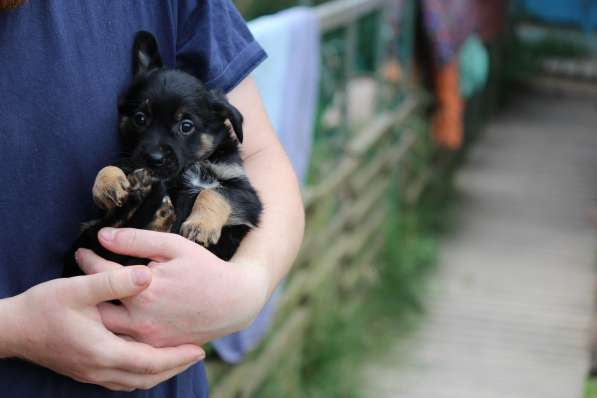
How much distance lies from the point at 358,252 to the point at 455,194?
298 cm

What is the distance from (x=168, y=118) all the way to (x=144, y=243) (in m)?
0.53

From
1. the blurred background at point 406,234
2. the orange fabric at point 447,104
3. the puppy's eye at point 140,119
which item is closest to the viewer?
the puppy's eye at point 140,119

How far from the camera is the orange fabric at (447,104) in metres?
6.53

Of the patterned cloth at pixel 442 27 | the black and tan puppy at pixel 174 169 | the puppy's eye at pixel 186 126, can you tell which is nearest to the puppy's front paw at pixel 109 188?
the black and tan puppy at pixel 174 169

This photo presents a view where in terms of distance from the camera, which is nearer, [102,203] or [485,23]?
[102,203]

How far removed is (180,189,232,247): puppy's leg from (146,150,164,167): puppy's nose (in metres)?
0.10

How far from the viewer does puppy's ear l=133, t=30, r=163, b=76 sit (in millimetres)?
1487

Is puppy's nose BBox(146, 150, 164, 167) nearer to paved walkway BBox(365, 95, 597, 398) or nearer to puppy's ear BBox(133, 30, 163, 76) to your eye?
puppy's ear BBox(133, 30, 163, 76)

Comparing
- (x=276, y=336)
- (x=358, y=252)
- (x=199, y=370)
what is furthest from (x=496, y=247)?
(x=199, y=370)

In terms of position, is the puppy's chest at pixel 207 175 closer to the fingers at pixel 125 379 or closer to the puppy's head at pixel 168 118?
the puppy's head at pixel 168 118

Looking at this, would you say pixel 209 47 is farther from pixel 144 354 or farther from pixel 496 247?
pixel 496 247

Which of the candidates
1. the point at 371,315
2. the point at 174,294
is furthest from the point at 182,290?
the point at 371,315

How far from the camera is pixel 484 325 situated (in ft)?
19.2

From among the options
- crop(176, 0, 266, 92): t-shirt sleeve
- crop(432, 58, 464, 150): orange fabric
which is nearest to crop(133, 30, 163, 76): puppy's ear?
crop(176, 0, 266, 92): t-shirt sleeve
